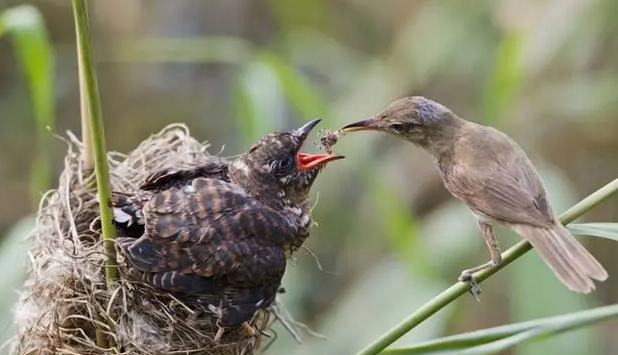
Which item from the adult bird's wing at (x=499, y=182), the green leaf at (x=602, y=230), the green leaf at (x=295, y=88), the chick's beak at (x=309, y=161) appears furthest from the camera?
the green leaf at (x=295, y=88)

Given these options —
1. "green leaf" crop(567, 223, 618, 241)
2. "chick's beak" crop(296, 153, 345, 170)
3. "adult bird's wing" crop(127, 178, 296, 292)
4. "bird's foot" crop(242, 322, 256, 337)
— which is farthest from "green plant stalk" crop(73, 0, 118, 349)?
"green leaf" crop(567, 223, 618, 241)

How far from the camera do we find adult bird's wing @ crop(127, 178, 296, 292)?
4.83 feet

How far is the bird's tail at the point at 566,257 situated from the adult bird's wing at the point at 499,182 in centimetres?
3

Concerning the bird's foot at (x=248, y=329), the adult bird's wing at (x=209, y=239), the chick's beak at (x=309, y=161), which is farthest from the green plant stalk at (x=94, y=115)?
the chick's beak at (x=309, y=161)

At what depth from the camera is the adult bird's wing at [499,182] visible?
4.65ft

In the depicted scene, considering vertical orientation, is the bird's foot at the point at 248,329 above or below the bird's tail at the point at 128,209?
below

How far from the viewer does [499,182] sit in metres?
1.47

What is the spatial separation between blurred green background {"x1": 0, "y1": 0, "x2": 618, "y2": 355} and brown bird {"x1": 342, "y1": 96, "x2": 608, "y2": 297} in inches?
14.0

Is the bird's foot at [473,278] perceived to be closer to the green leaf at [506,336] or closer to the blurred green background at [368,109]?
the green leaf at [506,336]

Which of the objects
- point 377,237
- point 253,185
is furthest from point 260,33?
point 253,185

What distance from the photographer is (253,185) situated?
1.66 meters

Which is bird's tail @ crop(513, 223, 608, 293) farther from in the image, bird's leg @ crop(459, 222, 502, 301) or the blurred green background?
the blurred green background

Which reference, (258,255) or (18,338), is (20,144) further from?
(258,255)

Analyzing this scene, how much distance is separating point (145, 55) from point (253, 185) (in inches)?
45.2
